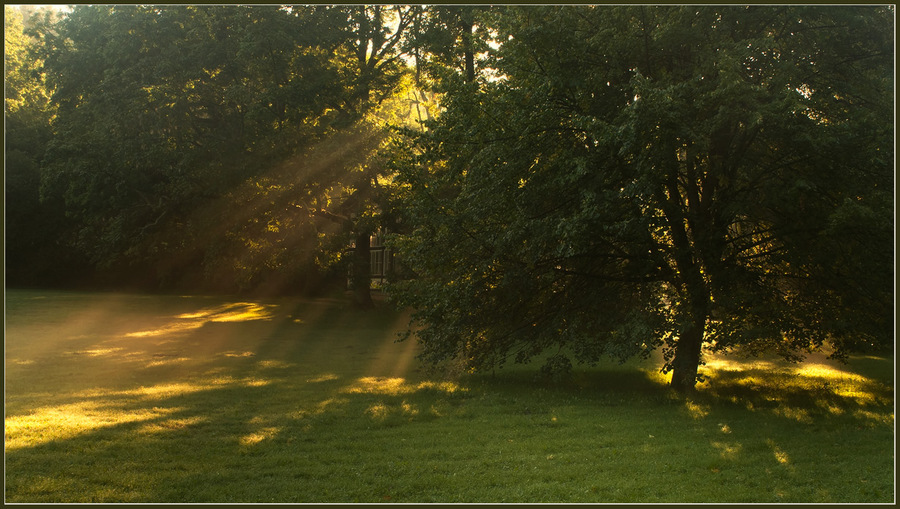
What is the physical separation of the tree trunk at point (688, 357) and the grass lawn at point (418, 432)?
521 mm

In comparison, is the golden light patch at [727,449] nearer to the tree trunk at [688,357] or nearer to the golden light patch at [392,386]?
the tree trunk at [688,357]

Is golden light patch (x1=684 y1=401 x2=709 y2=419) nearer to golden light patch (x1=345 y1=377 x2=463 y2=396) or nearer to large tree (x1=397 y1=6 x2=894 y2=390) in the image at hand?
large tree (x1=397 y1=6 x2=894 y2=390)

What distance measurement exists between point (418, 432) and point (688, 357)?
6467 millimetres

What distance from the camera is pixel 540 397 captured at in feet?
46.2

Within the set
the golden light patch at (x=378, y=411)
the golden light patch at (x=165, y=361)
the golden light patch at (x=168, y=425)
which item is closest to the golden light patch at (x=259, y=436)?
the golden light patch at (x=168, y=425)

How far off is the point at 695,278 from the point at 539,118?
4.34m

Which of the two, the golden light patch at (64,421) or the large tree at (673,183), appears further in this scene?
the large tree at (673,183)

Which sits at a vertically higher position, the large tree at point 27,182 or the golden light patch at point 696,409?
the large tree at point 27,182

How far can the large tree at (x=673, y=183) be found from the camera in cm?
1178

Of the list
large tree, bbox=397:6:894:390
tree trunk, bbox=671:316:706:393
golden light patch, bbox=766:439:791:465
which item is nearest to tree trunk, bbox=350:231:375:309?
large tree, bbox=397:6:894:390

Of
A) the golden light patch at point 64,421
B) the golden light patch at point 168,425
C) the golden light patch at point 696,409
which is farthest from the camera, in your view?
the golden light patch at point 696,409

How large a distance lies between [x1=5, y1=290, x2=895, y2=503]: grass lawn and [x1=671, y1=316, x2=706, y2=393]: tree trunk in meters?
0.52

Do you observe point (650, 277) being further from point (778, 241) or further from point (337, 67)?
point (337, 67)

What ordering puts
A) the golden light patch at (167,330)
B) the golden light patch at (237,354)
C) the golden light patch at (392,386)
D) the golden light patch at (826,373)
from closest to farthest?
the golden light patch at (392,386) → the golden light patch at (826,373) → the golden light patch at (237,354) → the golden light patch at (167,330)
